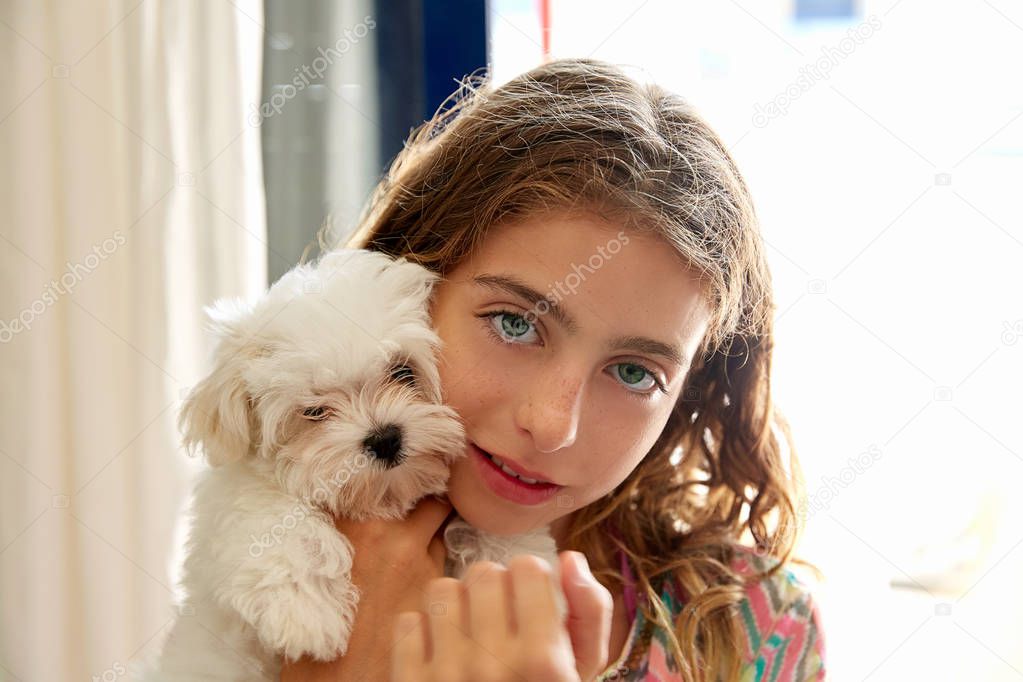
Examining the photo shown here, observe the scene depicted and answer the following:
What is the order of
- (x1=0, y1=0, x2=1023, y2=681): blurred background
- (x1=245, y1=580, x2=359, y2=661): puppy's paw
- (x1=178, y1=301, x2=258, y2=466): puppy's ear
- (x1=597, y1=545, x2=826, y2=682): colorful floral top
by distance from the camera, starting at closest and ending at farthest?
1. (x1=245, y1=580, x2=359, y2=661): puppy's paw
2. (x1=178, y1=301, x2=258, y2=466): puppy's ear
3. (x1=597, y1=545, x2=826, y2=682): colorful floral top
4. (x1=0, y1=0, x2=1023, y2=681): blurred background

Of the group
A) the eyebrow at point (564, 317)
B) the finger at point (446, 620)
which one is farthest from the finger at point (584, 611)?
the eyebrow at point (564, 317)

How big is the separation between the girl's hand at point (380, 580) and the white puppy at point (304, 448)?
0.7 inches

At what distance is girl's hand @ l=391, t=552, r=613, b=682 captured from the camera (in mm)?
771

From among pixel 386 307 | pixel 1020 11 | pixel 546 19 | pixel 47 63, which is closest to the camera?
pixel 386 307

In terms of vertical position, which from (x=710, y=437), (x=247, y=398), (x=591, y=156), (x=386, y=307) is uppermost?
(x=591, y=156)

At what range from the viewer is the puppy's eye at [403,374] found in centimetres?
111

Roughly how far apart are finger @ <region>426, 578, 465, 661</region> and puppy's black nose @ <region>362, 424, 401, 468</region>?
0.23m

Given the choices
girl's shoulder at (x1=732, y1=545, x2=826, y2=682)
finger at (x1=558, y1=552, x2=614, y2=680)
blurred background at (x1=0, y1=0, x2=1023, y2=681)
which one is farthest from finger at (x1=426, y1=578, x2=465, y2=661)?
blurred background at (x1=0, y1=0, x2=1023, y2=681)

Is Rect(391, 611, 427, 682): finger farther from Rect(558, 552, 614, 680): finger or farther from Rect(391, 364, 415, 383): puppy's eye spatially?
Rect(391, 364, 415, 383): puppy's eye

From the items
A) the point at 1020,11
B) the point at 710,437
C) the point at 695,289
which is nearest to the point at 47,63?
the point at 695,289

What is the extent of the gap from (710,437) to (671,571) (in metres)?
0.24

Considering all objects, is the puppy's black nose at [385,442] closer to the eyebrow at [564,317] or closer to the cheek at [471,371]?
the cheek at [471,371]

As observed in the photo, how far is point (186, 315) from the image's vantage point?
1697 millimetres

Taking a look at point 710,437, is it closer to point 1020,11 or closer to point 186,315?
point 186,315
